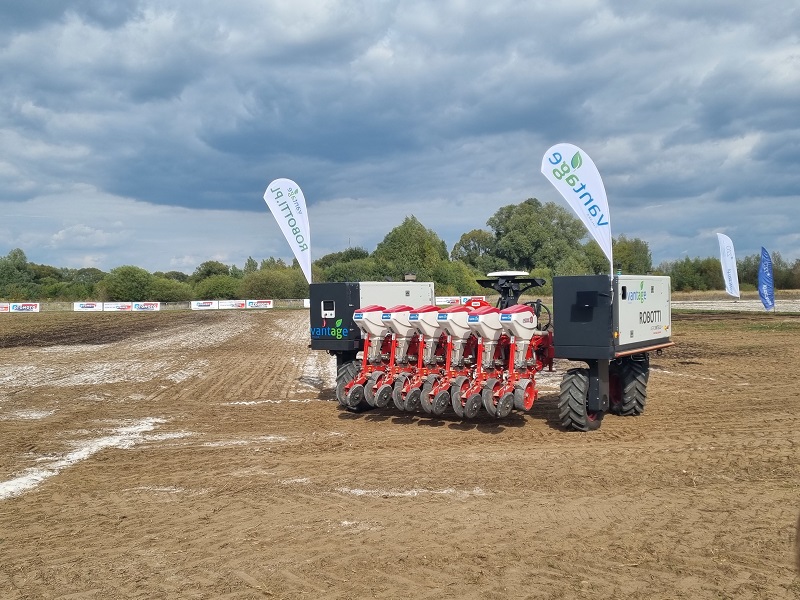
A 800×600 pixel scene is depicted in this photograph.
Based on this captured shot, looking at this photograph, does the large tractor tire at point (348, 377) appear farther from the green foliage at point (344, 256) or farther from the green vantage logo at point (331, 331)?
the green foliage at point (344, 256)

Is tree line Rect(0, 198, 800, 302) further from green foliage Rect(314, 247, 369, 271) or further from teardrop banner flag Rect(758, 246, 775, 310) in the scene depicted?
teardrop banner flag Rect(758, 246, 775, 310)

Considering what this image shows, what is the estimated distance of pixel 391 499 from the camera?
22.9ft

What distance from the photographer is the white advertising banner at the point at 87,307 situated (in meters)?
63.3

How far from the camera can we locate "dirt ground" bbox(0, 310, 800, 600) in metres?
5.06

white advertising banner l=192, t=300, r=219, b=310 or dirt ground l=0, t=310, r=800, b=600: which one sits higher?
white advertising banner l=192, t=300, r=219, b=310

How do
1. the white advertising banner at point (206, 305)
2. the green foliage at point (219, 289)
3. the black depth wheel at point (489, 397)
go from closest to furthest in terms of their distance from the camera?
the black depth wheel at point (489, 397), the white advertising banner at point (206, 305), the green foliage at point (219, 289)

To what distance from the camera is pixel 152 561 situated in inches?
216

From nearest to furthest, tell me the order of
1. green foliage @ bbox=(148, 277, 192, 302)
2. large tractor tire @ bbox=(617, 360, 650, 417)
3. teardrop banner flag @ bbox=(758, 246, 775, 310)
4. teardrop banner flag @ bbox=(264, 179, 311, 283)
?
1. large tractor tire @ bbox=(617, 360, 650, 417)
2. teardrop banner flag @ bbox=(264, 179, 311, 283)
3. teardrop banner flag @ bbox=(758, 246, 775, 310)
4. green foliage @ bbox=(148, 277, 192, 302)

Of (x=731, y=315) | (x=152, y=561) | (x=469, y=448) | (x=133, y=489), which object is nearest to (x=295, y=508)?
(x=152, y=561)

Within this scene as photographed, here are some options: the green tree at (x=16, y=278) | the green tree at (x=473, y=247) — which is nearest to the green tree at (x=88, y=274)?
the green tree at (x=16, y=278)

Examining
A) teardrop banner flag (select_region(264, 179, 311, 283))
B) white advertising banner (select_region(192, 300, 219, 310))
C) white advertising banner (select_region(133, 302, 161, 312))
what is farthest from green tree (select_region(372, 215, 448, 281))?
teardrop banner flag (select_region(264, 179, 311, 283))

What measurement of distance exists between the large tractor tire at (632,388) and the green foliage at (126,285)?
6862 cm

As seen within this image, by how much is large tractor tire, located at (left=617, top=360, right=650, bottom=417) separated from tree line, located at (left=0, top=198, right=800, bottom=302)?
40.6 m

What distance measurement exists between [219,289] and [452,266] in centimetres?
3060
